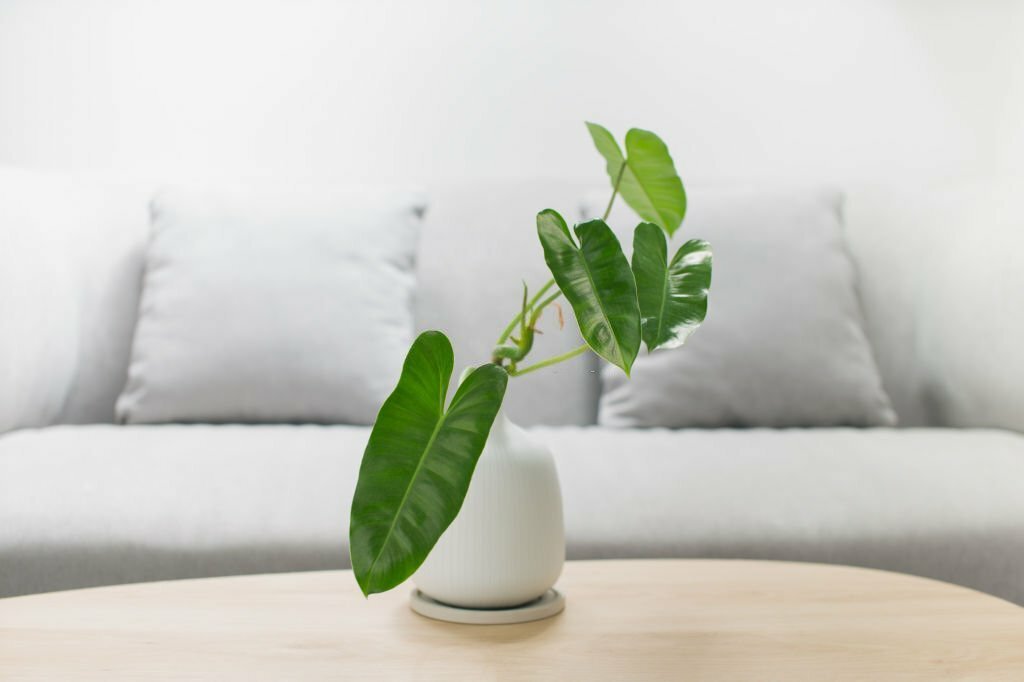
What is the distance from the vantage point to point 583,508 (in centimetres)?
→ 129

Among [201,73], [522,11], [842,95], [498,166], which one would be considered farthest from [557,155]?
[201,73]

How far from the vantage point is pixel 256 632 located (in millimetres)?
792

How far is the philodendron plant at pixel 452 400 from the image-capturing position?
651 millimetres

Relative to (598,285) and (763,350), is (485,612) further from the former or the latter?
(763,350)

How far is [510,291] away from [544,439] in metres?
0.44

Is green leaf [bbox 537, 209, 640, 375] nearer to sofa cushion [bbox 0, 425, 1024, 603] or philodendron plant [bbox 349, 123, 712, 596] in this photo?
philodendron plant [bbox 349, 123, 712, 596]

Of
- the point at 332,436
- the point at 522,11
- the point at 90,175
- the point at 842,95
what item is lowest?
the point at 332,436

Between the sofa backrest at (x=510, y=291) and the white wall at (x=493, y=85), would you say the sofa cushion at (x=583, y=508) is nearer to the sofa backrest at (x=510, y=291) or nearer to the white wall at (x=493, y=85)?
the sofa backrest at (x=510, y=291)

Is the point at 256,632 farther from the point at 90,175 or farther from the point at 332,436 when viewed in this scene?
the point at 90,175

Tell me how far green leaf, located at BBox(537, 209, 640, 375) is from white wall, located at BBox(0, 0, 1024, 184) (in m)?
1.73

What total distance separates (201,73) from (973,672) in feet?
7.24

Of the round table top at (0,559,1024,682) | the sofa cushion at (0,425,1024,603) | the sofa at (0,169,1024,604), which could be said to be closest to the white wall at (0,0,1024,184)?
the sofa at (0,169,1024,604)

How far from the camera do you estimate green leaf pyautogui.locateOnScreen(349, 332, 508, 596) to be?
645mm

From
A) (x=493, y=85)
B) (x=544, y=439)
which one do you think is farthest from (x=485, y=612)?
(x=493, y=85)
